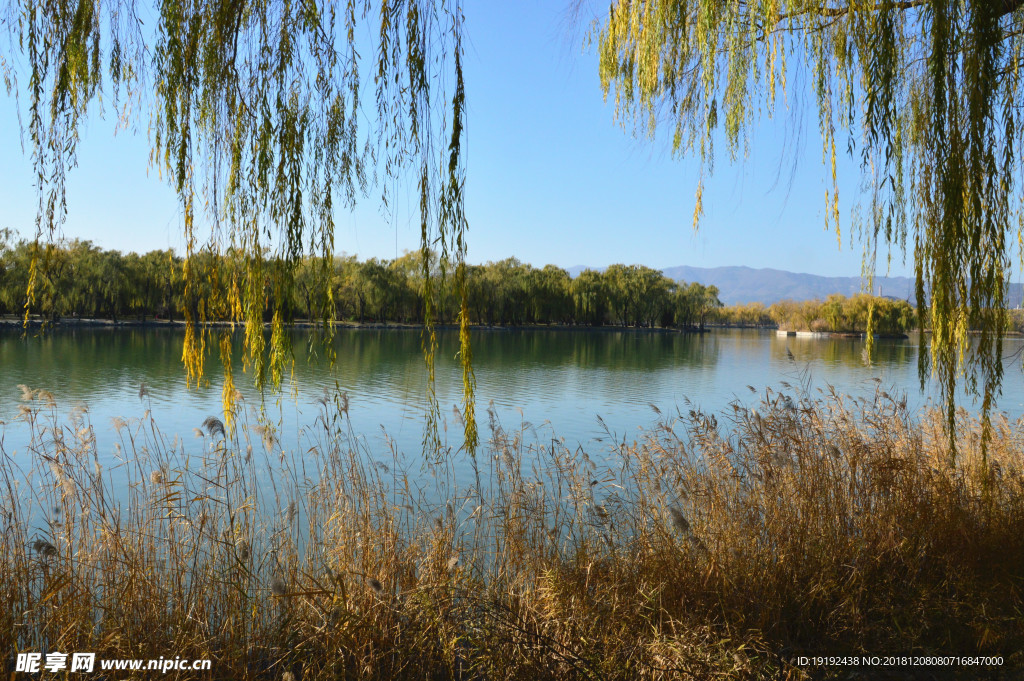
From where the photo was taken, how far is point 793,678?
8.41 feet

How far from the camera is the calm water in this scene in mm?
11047

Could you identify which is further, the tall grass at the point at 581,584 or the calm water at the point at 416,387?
the calm water at the point at 416,387

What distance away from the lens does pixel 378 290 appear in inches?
2152

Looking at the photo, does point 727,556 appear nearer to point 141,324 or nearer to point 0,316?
point 0,316

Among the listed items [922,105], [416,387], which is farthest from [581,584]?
[416,387]

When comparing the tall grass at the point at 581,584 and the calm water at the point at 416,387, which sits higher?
the tall grass at the point at 581,584

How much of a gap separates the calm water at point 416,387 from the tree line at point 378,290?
2.12 meters

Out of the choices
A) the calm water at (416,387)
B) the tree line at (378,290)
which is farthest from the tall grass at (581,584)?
the calm water at (416,387)

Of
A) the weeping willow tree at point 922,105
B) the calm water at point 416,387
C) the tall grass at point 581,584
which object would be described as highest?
the weeping willow tree at point 922,105

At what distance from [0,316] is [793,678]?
5074 centimetres

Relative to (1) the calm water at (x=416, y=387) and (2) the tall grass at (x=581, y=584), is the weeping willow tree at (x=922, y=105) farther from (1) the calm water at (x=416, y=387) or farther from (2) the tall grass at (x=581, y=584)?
(1) the calm water at (x=416, y=387)

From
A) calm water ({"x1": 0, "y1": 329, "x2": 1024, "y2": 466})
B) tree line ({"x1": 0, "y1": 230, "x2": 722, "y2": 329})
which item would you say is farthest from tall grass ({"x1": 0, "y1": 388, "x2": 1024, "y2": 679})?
calm water ({"x1": 0, "y1": 329, "x2": 1024, "y2": 466})

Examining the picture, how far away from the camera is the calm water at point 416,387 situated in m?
11.0

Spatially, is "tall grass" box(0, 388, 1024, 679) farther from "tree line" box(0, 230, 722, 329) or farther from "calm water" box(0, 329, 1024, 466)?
"calm water" box(0, 329, 1024, 466)
